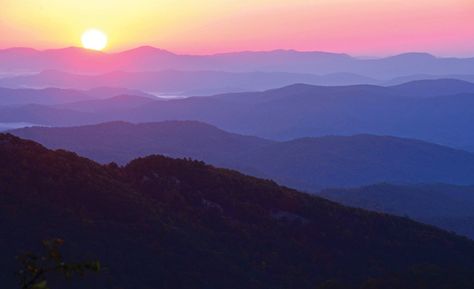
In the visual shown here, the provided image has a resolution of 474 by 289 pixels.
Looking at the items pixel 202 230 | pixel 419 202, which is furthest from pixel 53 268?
pixel 419 202

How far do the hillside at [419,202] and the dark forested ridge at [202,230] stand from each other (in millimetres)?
55464

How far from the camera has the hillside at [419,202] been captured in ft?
374

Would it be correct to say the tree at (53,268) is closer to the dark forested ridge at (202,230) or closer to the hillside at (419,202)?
the dark forested ridge at (202,230)

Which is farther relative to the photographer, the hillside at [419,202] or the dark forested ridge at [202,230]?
the hillside at [419,202]

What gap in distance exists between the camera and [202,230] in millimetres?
50562

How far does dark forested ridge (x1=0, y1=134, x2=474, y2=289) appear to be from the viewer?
137 ft

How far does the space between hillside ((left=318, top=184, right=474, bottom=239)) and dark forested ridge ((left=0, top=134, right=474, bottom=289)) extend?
182 ft

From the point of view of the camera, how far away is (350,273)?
47500 mm

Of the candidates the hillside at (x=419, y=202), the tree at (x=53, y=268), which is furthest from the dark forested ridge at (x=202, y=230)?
the hillside at (x=419, y=202)

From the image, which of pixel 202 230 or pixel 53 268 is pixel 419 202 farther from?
pixel 53 268

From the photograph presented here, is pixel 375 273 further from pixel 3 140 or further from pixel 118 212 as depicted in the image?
pixel 3 140

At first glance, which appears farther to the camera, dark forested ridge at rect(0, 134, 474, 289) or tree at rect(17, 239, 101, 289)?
dark forested ridge at rect(0, 134, 474, 289)

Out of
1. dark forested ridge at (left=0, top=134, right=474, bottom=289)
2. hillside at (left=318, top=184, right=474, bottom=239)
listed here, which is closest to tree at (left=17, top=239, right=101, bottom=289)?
dark forested ridge at (left=0, top=134, right=474, bottom=289)

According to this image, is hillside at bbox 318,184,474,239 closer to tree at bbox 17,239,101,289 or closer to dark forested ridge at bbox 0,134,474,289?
dark forested ridge at bbox 0,134,474,289
